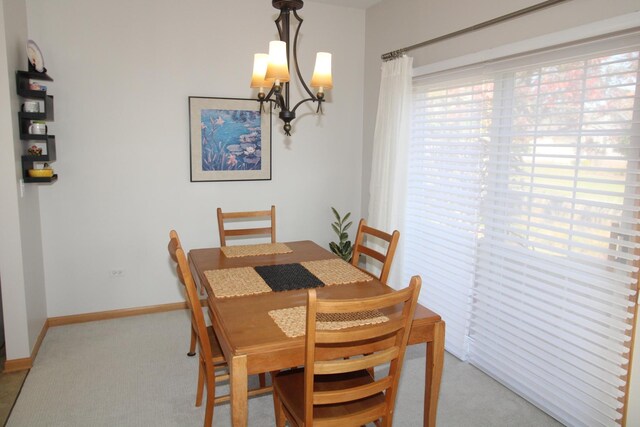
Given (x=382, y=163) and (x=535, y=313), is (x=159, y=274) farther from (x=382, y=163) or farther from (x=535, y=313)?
(x=535, y=313)

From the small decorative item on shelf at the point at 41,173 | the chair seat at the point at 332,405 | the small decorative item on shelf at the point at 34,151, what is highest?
the small decorative item on shelf at the point at 34,151

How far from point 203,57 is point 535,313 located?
10.3 feet

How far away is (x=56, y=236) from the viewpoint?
347 cm

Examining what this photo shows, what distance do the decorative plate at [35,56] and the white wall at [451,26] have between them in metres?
2.67

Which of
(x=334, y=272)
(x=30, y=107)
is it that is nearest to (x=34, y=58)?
(x=30, y=107)

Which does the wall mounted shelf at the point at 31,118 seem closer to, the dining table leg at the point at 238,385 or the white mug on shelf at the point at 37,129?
the white mug on shelf at the point at 37,129

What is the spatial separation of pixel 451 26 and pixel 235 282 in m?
2.29

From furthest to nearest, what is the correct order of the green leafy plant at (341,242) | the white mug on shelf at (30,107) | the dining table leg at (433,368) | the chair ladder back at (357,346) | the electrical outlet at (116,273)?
the green leafy plant at (341,242), the electrical outlet at (116,273), the white mug on shelf at (30,107), the dining table leg at (433,368), the chair ladder back at (357,346)

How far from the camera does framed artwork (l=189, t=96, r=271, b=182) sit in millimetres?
3748

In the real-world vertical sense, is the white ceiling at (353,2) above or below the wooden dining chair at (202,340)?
above

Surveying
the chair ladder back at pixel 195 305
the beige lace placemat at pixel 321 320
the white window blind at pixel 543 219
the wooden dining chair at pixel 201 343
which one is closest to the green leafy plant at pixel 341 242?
the white window blind at pixel 543 219

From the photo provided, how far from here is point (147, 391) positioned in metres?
2.67

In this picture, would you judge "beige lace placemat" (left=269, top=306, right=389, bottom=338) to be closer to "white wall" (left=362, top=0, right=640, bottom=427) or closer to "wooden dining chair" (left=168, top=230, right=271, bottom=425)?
"wooden dining chair" (left=168, top=230, right=271, bottom=425)

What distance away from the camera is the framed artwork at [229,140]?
148 inches
